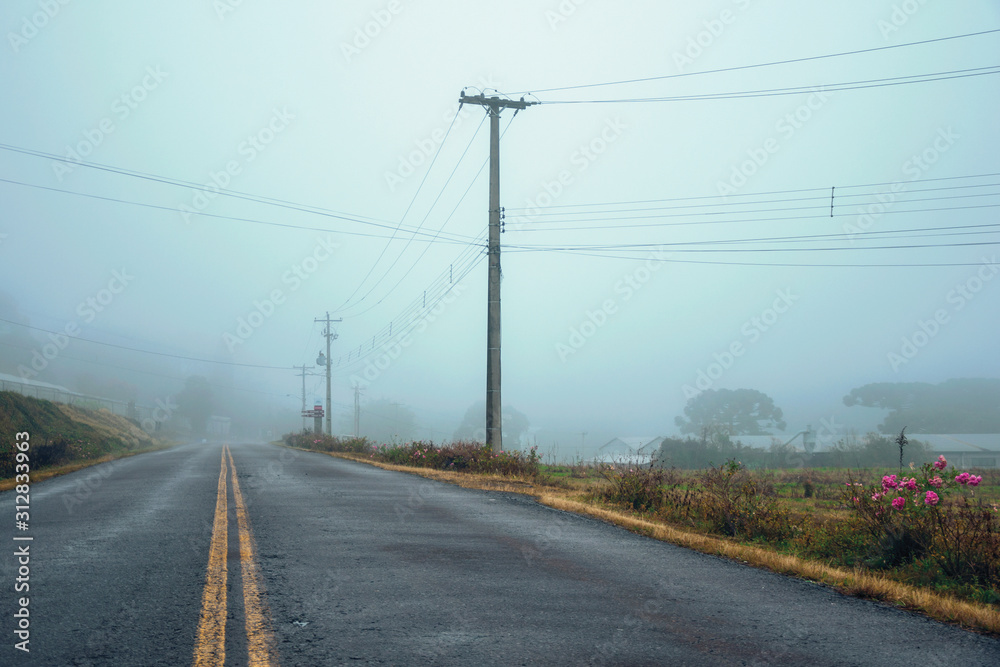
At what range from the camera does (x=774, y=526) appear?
10047 mm

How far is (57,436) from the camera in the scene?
115 feet

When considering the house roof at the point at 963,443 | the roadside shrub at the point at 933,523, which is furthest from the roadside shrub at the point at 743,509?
the house roof at the point at 963,443

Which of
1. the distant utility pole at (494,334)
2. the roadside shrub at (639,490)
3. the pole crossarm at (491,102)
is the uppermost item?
the pole crossarm at (491,102)

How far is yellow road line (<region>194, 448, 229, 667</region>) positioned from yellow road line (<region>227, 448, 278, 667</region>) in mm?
160

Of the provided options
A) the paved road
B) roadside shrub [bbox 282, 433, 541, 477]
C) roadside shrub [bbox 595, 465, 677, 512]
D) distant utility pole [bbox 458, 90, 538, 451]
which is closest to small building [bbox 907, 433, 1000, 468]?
roadside shrub [bbox 282, 433, 541, 477]

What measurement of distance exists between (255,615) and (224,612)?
0.25 metres

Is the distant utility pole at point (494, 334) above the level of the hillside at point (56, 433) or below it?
above

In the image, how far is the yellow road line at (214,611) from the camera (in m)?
4.09

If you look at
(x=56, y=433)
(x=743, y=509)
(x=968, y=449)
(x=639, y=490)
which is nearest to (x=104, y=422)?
(x=56, y=433)

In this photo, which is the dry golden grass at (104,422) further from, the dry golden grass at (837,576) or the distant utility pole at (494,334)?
the dry golden grass at (837,576)

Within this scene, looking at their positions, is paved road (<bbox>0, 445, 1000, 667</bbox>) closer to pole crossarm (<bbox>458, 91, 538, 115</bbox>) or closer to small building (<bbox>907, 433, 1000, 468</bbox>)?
pole crossarm (<bbox>458, 91, 538, 115</bbox>)

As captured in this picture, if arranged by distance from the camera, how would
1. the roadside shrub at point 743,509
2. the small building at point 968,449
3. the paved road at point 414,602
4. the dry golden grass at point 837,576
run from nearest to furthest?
the paved road at point 414,602 → the dry golden grass at point 837,576 → the roadside shrub at point 743,509 → the small building at point 968,449

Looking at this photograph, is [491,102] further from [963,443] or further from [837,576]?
[963,443]

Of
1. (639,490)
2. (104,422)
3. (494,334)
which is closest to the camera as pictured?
(639,490)
